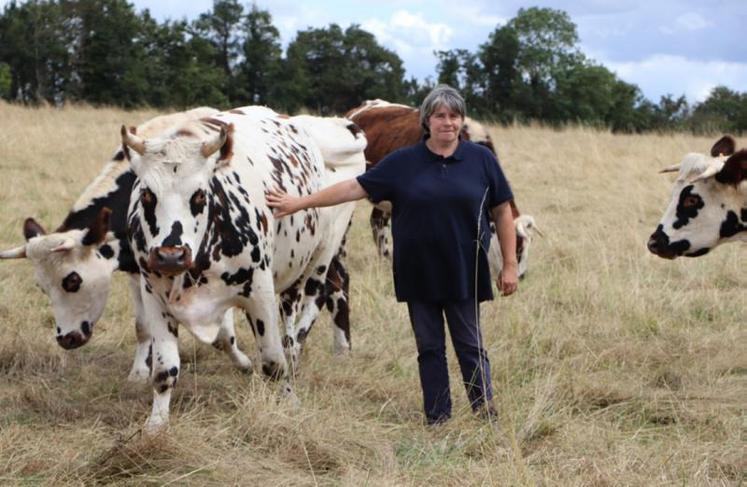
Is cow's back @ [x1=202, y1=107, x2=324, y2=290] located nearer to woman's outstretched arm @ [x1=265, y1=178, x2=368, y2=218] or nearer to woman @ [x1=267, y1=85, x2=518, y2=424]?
woman's outstretched arm @ [x1=265, y1=178, x2=368, y2=218]

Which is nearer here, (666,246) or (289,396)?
(289,396)

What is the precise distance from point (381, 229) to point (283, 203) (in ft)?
18.5

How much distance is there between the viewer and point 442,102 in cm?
563

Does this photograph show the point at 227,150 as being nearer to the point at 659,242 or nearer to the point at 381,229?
the point at 659,242

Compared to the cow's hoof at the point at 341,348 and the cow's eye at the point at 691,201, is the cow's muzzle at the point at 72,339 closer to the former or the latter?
the cow's hoof at the point at 341,348

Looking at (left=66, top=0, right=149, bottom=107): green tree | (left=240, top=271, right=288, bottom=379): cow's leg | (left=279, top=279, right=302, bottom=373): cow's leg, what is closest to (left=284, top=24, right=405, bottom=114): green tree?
(left=66, top=0, right=149, bottom=107): green tree

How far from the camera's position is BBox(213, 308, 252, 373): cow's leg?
6953mm

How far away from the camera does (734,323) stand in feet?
27.4

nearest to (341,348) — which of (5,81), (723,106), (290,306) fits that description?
(290,306)

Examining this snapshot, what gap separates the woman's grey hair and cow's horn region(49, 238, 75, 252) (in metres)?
2.55

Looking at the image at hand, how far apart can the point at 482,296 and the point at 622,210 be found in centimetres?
858

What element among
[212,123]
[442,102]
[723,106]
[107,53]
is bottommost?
[723,106]

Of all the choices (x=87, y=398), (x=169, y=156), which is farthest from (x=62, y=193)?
(x=169, y=156)

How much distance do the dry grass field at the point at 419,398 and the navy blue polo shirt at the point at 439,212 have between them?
2.44 ft
